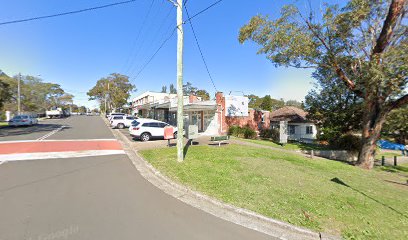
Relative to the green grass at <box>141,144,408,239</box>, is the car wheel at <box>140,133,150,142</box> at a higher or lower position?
higher

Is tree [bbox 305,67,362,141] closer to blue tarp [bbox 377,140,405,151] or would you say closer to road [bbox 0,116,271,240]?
blue tarp [bbox 377,140,405,151]

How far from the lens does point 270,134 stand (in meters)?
23.8

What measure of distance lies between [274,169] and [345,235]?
4.59 m

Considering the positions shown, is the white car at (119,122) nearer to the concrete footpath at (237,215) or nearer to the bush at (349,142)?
the concrete footpath at (237,215)

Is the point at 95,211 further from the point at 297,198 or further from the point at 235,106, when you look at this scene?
the point at 235,106

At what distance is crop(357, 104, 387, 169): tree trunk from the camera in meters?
13.7

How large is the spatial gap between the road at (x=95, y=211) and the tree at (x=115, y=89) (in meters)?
61.7

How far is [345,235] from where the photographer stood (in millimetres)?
3771

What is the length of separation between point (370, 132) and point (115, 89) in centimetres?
6648

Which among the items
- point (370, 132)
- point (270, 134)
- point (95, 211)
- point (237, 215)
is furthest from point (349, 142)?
point (95, 211)

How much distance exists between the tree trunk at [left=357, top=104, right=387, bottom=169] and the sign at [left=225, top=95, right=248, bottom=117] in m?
11.0

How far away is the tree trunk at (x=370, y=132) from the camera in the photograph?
13727mm

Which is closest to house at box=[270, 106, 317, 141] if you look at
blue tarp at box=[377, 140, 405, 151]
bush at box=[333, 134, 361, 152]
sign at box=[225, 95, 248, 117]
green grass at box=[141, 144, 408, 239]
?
blue tarp at box=[377, 140, 405, 151]

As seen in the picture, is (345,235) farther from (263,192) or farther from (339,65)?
(339,65)
